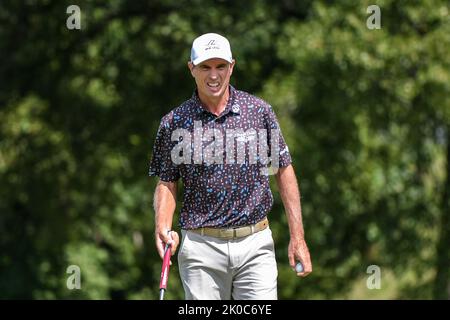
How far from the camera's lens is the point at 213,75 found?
16.3ft

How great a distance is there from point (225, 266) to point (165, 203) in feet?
1.39

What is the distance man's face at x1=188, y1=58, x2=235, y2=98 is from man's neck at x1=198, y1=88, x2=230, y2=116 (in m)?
0.03

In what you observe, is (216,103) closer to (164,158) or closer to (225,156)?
(225,156)

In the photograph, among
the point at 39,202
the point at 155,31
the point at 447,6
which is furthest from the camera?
the point at 39,202

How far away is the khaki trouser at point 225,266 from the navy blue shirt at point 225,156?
0.09 metres

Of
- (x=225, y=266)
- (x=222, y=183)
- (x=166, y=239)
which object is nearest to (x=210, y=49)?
(x=222, y=183)

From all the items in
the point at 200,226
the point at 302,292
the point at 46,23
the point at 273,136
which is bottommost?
the point at 302,292

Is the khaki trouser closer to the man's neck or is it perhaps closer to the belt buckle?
the belt buckle

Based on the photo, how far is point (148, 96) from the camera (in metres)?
15.1

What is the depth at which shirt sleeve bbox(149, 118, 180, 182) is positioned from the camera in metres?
5.07

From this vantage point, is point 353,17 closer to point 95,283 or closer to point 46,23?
point 46,23

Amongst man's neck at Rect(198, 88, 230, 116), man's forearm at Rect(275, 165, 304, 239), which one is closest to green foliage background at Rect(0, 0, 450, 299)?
man's forearm at Rect(275, 165, 304, 239)

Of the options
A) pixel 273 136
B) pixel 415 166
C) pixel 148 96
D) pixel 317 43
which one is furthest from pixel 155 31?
pixel 273 136

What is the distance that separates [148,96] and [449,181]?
4.44 meters
